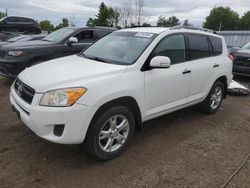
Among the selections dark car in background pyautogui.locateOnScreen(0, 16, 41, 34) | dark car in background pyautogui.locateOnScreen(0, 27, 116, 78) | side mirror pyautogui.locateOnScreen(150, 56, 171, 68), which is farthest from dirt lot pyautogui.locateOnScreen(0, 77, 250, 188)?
dark car in background pyautogui.locateOnScreen(0, 16, 41, 34)

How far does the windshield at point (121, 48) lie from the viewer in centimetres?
385

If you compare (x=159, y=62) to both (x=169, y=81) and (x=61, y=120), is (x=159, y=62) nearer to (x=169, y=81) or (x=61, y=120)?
(x=169, y=81)

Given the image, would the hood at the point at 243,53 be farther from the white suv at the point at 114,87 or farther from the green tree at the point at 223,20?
the green tree at the point at 223,20

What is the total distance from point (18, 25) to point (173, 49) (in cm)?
1676

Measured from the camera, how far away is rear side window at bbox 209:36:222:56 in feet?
17.3

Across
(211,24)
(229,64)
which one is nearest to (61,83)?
(229,64)

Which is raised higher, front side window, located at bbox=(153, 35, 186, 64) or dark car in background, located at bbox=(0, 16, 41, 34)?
dark car in background, located at bbox=(0, 16, 41, 34)

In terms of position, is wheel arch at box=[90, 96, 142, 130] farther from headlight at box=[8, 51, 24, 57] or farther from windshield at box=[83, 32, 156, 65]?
headlight at box=[8, 51, 24, 57]

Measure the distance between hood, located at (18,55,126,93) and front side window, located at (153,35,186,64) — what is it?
80cm

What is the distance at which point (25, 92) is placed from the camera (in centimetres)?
336

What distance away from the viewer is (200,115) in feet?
18.1

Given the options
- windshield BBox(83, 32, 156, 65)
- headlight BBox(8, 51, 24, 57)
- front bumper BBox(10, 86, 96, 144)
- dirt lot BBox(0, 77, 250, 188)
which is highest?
windshield BBox(83, 32, 156, 65)

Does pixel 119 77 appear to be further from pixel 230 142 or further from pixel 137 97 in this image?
pixel 230 142

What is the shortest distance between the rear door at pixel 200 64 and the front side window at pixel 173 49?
8.7 inches
